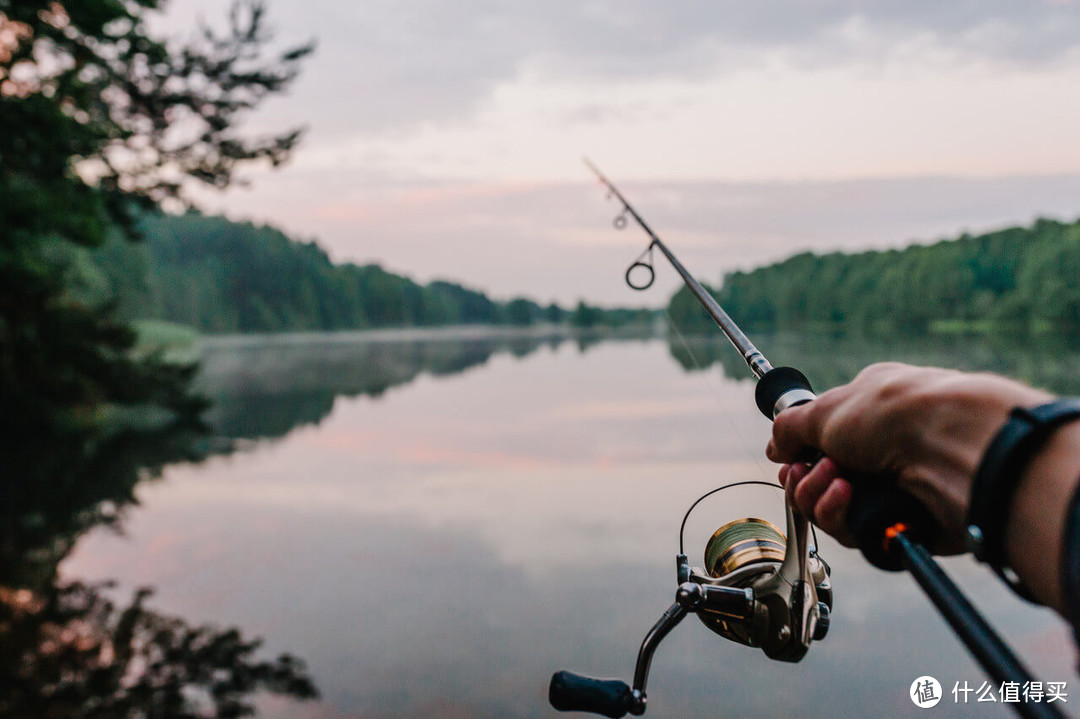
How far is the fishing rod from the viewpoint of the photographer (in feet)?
3.59

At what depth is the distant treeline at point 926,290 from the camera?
46.5m

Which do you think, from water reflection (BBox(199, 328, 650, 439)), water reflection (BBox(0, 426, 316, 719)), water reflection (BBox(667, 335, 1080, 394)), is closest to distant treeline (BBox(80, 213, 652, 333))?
water reflection (BBox(199, 328, 650, 439))

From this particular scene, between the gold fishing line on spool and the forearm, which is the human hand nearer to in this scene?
the forearm

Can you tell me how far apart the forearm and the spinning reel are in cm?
70

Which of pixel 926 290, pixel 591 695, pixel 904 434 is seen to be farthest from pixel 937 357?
pixel 904 434

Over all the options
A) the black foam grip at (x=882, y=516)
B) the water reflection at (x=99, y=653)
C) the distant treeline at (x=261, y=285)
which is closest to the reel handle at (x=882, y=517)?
the black foam grip at (x=882, y=516)

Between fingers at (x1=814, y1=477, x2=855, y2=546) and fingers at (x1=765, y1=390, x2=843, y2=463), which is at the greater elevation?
fingers at (x1=765, y1=390, x2=843, y2=463)

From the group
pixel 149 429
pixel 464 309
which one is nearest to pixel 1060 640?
pixel 149 429

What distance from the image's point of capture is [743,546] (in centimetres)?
181

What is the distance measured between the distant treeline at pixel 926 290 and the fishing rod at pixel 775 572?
134 feet

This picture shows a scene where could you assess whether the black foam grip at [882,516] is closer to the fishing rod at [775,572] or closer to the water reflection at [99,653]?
the fishing rod at [775,572]

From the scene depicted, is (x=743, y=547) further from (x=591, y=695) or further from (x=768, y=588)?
(x=591, y=695)

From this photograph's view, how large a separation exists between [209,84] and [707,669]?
13.9m

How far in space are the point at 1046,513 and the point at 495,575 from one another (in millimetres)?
7585
